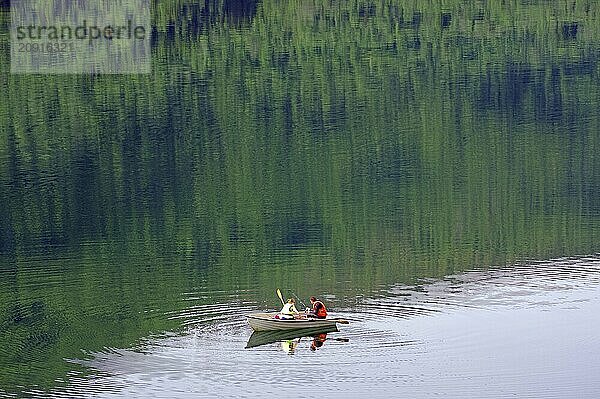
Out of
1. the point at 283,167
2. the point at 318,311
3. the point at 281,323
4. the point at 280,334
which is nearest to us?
the point at 281,323

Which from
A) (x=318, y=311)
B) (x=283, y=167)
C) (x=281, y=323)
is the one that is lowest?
(x=281, y=323)

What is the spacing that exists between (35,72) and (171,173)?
28.0m

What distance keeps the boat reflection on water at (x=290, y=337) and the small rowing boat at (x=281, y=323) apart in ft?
0.31

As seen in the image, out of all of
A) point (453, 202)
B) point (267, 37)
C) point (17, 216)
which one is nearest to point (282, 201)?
point (453, 202)

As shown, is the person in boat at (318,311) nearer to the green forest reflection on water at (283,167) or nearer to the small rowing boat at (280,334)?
the small rowing boat at (280,334)

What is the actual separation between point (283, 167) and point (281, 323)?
68.9 feet

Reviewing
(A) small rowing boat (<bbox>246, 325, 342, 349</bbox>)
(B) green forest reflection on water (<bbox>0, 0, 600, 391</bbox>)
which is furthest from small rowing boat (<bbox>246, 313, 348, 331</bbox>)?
(B) green forest reflection on water (<bbox>0, 0, 600, 391</bbox>)

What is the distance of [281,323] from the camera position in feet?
85.6

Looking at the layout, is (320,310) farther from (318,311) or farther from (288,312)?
(288,312)

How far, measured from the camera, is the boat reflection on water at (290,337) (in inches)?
1008

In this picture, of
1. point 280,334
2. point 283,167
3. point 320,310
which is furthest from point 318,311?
point 283,167

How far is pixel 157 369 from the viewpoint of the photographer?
24547mm

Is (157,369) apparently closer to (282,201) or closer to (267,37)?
(282,201)

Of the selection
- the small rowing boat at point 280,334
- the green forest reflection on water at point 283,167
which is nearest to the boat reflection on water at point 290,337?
the small rowing boat at point 280,334
